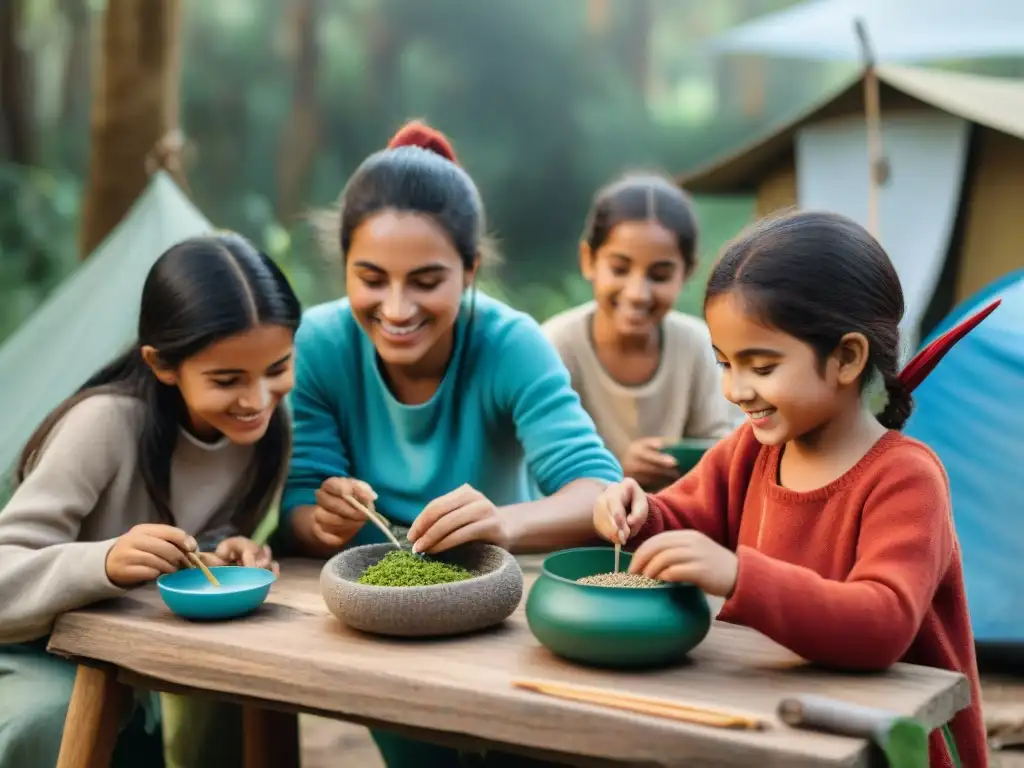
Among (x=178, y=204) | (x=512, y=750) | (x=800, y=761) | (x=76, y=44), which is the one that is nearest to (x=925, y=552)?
(x=800, y=761)

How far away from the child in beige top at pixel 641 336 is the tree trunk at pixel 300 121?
764 centimetres

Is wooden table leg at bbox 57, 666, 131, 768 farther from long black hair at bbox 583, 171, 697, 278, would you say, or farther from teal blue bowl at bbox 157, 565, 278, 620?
long black hair at bbox 583, 171, 697, 278

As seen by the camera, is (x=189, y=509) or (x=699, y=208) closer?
(x=189, y=509)

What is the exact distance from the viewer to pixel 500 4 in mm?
11141

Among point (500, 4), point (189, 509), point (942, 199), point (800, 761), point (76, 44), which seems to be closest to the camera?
point (800, 761)

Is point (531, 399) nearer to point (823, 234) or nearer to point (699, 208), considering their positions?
point (823, 234)

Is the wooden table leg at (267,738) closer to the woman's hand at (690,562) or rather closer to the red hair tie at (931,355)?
the woman's hand at (690,562)

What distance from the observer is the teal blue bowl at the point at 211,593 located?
151cm

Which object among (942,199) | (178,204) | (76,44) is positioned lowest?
(178,204)

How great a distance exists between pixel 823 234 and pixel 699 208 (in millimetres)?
9172

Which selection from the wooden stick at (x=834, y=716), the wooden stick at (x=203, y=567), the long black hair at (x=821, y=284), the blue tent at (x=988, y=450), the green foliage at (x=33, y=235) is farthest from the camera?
the green foliage at (x=33, y=235)

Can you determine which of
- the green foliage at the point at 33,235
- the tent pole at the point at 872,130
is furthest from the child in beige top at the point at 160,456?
the green foliage at the point at 33,235

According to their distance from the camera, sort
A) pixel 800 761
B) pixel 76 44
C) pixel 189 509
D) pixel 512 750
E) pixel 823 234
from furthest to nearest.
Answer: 1. pixel 76 44
2. pixel 189 509
3. pixel 823 234
4. pixel 512 750
5. pixel 800 761

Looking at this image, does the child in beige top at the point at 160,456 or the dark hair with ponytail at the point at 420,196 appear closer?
the child in beige top at the point at 160,456
